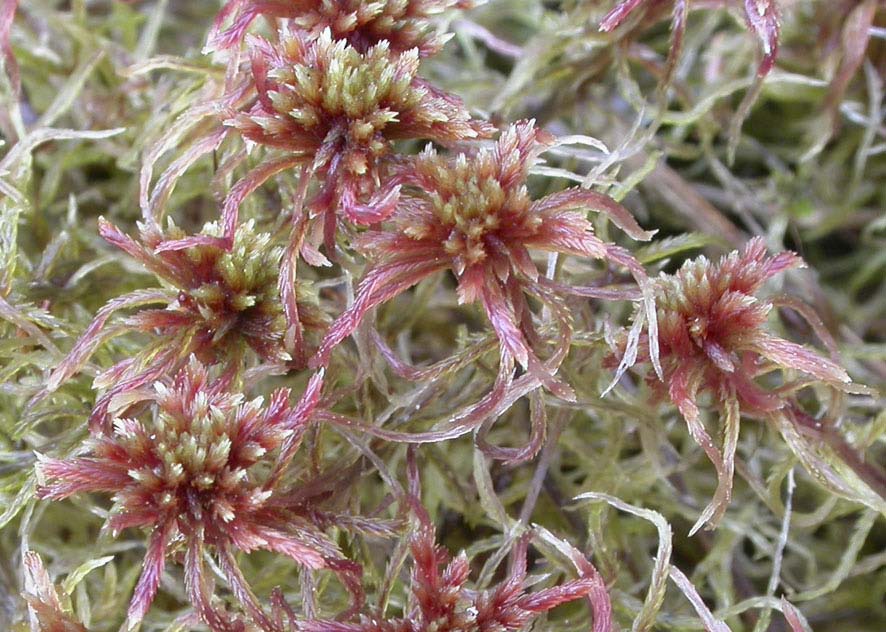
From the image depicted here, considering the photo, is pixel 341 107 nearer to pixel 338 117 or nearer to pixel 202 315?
pixel 338 117

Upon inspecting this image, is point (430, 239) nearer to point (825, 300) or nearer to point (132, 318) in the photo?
point (132, 318)

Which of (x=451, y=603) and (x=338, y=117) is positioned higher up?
(x=338, y=117)

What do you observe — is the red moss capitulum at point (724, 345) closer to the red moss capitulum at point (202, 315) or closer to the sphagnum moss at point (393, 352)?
the sphagnum moss at point (393, 352)

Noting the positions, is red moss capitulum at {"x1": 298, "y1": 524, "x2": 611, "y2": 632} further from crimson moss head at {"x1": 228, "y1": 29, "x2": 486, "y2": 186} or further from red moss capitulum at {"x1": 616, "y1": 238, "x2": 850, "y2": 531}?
crimson moss head at {"x1": 228, "y1": 29, "x2": 486, "y2": 186}

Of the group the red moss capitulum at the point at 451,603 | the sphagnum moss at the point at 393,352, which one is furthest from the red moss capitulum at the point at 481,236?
the red moss capitulum at the point at 451,603

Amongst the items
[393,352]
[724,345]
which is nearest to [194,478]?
[393,352]

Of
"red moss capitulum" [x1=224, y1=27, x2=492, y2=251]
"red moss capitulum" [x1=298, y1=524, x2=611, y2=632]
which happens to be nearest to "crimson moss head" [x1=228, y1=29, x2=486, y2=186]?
"red moss capitulum" [x1=224, y1=27, x2=492, y2=251]

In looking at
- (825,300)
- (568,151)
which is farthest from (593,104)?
(825,300)
